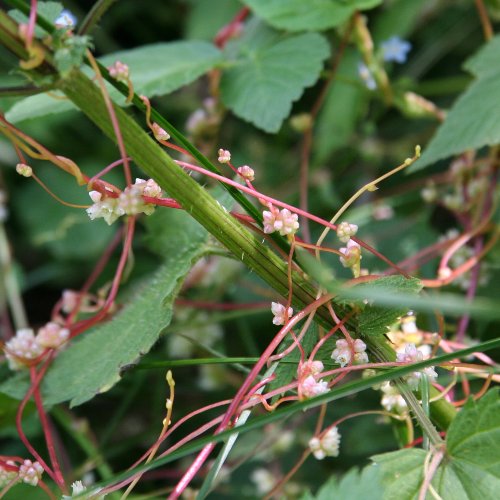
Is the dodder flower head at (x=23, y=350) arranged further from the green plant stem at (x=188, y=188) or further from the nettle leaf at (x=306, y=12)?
the nettle leaf at (x=306, y=12)

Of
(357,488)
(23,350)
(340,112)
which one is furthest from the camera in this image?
(340,112)

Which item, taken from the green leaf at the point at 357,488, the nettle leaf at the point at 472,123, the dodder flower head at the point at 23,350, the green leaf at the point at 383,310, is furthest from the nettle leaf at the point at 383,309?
the dodder flower head at the point at 23,350

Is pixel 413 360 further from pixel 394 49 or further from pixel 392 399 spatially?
pixel 394 49

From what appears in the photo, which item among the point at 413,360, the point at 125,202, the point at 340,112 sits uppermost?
the point at 125,202

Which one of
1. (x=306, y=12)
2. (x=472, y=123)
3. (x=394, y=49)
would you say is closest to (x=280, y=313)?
(x=472, y=123)

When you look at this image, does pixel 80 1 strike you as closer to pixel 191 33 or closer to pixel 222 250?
pixel 191 33

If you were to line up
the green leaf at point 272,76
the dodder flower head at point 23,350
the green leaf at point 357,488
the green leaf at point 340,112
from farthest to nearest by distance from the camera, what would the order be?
1. the green leaf at point 340,112
2. the green leaf at point 272,76
3. the dodder flower head at point 23,350
4. the green leaf at point 357,488
